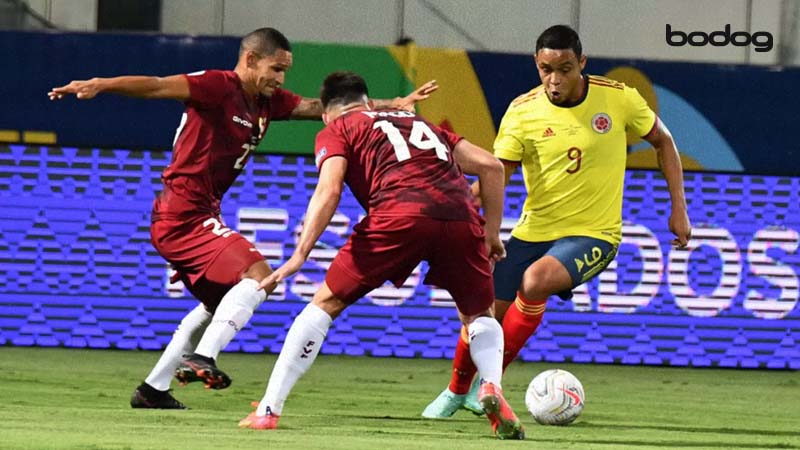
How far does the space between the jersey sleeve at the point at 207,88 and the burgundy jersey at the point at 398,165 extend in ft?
4.23

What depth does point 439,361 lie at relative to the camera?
1444 cm

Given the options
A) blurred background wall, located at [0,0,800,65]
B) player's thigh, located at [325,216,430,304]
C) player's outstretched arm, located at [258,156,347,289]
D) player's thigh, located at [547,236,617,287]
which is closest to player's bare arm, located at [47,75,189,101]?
player's outstretched arm, located at [258,156,347,289]

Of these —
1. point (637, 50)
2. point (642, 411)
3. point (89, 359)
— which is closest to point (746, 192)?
point (637, 50)

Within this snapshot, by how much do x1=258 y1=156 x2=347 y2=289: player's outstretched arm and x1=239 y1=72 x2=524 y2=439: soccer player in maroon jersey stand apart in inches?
0.4

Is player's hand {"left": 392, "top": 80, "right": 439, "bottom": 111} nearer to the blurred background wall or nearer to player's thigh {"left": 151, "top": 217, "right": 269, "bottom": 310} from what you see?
player's thigh {"left": 151, "top": 217, "right": 269, "bottom": 310}

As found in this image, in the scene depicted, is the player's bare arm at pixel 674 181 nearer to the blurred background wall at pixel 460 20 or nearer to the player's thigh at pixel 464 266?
the player's thigh at pixel 464 266

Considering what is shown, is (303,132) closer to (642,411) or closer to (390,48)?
(390,48)

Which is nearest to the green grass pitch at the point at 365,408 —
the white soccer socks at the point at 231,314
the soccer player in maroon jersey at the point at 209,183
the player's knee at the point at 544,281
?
the white soccer socks at the point at 231,314

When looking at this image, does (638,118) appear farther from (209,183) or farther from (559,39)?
(209,183)

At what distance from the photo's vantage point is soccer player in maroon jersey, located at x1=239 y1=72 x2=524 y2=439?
756 cm

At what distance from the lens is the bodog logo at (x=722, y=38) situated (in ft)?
48.7

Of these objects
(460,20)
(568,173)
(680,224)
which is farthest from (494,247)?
(460,20)

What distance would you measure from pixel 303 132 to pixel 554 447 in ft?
24.9

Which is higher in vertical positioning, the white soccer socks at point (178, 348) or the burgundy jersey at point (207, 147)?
the burgundy jersey at point (207, 147)
